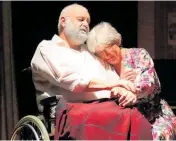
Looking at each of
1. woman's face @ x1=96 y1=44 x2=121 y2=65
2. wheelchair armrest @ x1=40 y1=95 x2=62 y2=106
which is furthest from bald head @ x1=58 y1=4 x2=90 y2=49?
wheelchair armrest @ x1=40 y1=95 x2=62 y2=106

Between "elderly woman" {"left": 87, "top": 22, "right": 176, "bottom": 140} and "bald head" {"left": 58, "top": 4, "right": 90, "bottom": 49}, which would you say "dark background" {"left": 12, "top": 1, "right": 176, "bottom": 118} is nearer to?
"bald head" {"left": 58, "top": 4, "right": 90, "bottom": 49}

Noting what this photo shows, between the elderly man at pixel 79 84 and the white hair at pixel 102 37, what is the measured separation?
0.06 meters

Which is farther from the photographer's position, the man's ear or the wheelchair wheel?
the man's ear

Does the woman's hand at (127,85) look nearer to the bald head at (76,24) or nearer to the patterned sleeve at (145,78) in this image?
the patterned sleeve at (145,78)

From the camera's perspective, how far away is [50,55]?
2553 mm

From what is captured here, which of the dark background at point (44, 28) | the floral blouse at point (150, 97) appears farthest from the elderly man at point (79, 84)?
the dark background at point (44, 28)

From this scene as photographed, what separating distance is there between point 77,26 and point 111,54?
25 centimetres

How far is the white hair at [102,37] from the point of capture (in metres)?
2.58

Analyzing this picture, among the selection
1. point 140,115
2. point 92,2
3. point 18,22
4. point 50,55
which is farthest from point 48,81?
point 92,2

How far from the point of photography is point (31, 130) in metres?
2.54

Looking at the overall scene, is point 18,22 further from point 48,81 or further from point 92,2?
point 48,81

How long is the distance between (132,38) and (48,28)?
0.66 m

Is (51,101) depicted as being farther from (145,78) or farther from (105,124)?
(145,78)

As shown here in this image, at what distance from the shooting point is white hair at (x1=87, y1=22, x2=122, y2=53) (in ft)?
8.48
